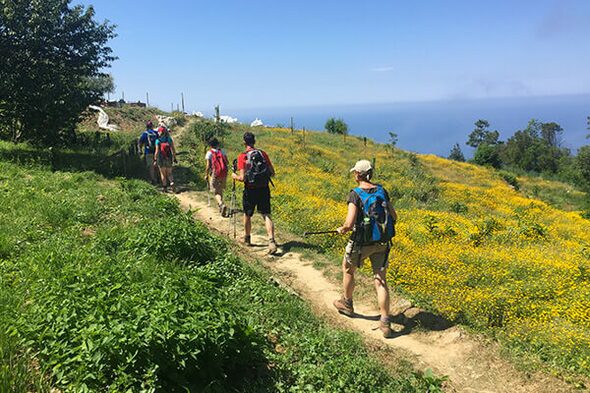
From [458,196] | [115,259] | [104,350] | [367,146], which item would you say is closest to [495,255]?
[115,259]

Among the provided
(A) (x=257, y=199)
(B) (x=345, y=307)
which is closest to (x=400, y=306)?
(B) (x=345, y=307)

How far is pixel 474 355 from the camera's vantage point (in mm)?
5934

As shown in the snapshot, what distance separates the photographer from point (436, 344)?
626 cm

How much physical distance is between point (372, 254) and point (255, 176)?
3521 millimetres

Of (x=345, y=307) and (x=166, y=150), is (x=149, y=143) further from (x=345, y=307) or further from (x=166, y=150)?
(x=345, y=307)

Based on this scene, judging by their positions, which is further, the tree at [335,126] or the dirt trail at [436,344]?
the tree at [335,126]

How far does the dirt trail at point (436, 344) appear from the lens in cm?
537

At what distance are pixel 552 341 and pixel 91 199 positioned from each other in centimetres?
959

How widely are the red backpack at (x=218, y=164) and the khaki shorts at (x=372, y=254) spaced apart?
247 inches

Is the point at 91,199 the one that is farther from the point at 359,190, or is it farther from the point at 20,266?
the point at 359,190

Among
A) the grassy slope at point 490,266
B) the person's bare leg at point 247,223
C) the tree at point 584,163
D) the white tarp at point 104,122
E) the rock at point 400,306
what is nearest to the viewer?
the grassy slope at point 490,266

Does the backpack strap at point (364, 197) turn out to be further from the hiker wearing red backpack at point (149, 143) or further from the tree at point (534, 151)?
the tree at point (534, 151)

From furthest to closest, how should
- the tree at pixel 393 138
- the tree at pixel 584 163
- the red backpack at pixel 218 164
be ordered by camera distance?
1. the tree at pixel 584 163
2. the tree at pixel 393 138
3. the red backpack at pixel 218 164

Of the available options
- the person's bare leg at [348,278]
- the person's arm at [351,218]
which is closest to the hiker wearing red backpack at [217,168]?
the person's bare leg at [348,278]
